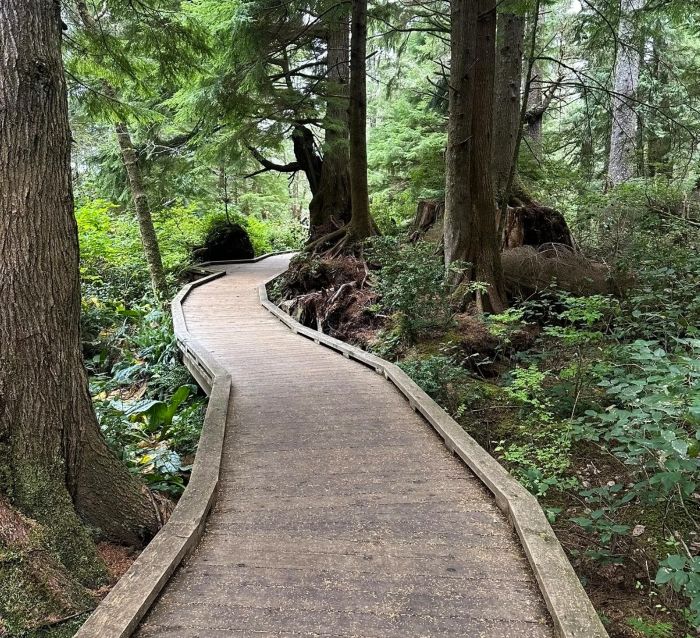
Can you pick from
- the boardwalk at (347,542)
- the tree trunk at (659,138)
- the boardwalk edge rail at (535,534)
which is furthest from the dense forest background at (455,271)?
the boardwalk at (347,542)

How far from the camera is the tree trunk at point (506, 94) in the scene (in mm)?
10328

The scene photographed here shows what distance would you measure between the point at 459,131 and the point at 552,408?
4666 mm

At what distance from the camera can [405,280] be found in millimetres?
7621

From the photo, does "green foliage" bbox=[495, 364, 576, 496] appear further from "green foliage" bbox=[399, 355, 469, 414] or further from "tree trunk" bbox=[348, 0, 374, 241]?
"tree trunk" bbox=[348, 0, 374, 241]

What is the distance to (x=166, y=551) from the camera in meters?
2.84

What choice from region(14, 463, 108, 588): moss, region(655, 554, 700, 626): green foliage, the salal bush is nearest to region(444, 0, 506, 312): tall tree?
the salal bush

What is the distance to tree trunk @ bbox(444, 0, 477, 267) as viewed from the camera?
787cm

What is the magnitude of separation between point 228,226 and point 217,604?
17.9 metres

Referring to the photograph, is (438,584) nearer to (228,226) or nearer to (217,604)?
(217,604)

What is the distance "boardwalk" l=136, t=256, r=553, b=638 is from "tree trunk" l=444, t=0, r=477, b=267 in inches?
156

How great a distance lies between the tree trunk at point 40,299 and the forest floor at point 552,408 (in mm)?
3316

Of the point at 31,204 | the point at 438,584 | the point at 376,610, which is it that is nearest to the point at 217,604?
the point at 376,610

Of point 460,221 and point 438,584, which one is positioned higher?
point 460,221

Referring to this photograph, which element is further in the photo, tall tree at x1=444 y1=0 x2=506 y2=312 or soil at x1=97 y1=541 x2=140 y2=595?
tall tree at x1=444 y1=0 x2=506 y2=312
